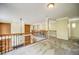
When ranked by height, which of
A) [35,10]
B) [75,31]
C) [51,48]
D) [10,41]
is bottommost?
[51,48]

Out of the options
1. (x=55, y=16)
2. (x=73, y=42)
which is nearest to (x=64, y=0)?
(x=55, y=16)

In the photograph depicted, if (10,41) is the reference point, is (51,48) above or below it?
below

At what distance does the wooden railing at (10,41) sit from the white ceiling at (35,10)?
31 centimetres

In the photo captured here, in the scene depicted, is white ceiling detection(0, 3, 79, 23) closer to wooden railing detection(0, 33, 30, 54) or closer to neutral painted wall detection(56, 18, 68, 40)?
neutral painted wall detection(56, 18, 68, 40)

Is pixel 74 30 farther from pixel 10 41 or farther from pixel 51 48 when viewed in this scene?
pixel 10 41

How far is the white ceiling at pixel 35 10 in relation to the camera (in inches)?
70.2

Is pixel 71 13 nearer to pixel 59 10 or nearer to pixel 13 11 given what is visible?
pixel 59 10

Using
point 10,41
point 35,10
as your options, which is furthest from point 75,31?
point 10,41

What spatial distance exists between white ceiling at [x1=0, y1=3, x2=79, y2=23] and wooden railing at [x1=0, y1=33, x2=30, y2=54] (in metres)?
0.31

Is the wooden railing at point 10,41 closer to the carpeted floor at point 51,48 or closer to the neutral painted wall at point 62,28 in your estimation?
the carpeted floor at point 51,48

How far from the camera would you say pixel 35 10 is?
6.04 feet

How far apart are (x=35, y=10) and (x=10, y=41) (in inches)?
27.9

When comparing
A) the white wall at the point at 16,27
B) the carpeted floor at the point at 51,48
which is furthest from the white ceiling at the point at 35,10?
the carpeted floor at the point at 51,48

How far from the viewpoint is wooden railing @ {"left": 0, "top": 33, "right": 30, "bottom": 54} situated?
1.77 metres
